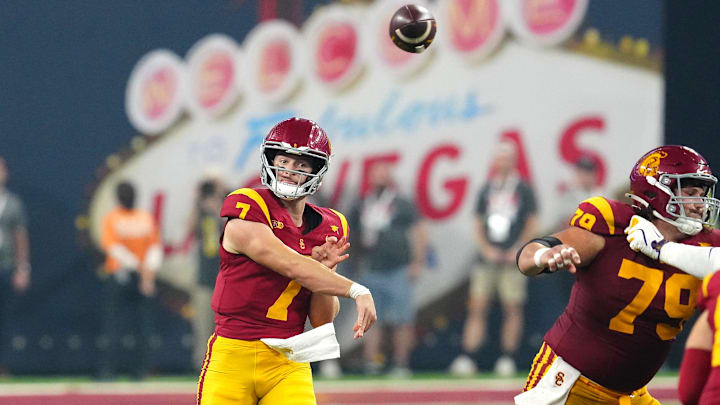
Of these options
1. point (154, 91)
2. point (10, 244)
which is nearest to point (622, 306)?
point (10, 244)

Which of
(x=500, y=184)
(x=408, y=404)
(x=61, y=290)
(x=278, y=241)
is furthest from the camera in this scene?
(x=61, y=290)

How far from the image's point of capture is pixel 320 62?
1093 cm

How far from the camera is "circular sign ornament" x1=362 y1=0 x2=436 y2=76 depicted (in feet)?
35.1

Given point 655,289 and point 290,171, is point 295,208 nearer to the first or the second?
point 290,171

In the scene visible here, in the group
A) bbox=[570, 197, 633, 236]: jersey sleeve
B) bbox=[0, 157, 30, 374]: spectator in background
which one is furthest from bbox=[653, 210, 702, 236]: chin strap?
bbox=[0, 157, 30, 374]: spectator in background

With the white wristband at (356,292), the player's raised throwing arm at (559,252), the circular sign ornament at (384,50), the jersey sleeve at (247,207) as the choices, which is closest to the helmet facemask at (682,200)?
the player's raised throwing arm at (559,252)

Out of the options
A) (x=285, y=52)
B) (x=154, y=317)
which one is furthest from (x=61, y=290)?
(x=285, y=52)

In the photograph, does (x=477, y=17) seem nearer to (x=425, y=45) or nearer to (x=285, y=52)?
(x=285, y=52)

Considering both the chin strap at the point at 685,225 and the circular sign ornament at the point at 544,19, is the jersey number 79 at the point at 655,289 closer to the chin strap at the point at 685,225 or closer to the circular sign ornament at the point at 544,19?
the chin strap at the point at 685,225

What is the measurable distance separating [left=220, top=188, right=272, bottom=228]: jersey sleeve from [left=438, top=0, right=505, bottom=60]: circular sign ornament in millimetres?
6776

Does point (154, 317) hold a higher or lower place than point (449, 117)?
lower

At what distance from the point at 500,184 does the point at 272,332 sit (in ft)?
18.8

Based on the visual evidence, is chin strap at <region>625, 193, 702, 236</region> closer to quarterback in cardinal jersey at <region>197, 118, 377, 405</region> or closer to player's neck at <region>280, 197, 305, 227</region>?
quarterback in cardinal jersey at <region>197, 118, 377, 405</region>

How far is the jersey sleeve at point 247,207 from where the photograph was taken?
3997 mm
